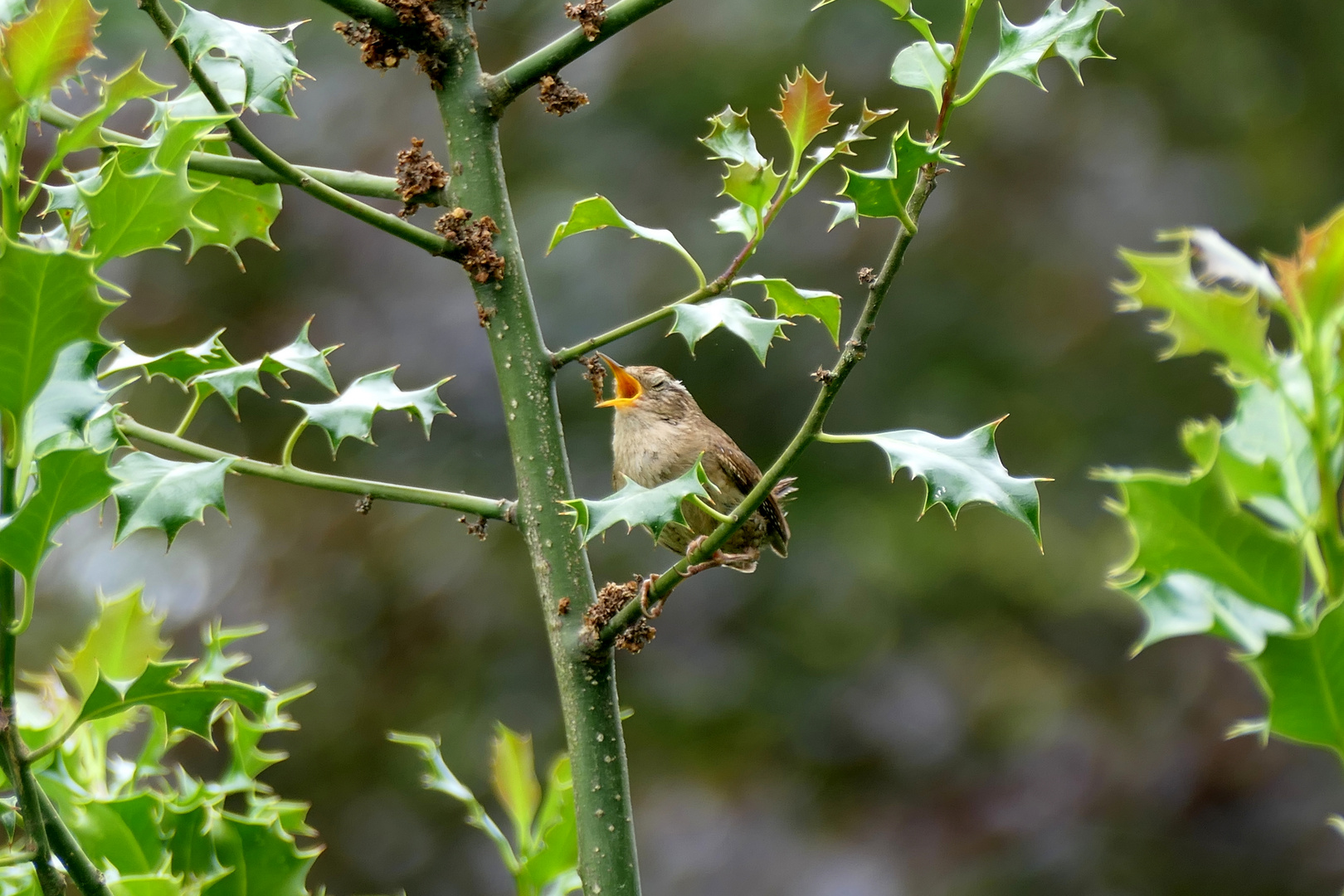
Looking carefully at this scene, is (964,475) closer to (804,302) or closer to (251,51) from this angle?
(804,302)

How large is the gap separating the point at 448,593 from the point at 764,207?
160 inches

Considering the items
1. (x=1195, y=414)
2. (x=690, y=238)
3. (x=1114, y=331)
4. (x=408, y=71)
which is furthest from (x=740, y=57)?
(x=1195, y=414)

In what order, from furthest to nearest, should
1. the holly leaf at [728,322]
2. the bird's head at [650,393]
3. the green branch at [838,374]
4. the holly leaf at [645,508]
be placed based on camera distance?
the bird's head at [650,393] < the holly leaf at [728,322] < the holly leaf at [645,508] < the green branch at [838,374]

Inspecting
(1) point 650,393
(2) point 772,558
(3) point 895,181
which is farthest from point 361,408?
(2) point 772,558

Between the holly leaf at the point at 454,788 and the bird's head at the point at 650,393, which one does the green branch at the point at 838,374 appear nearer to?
the holly leaf at the point at 454,788

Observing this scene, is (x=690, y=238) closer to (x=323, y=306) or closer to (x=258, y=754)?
(x=323, y=306)

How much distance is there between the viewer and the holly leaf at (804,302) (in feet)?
4.51

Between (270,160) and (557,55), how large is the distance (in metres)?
0.37

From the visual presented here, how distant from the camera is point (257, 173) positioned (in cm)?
146

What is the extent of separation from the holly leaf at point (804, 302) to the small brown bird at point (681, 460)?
106cm

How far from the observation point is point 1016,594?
5297mm

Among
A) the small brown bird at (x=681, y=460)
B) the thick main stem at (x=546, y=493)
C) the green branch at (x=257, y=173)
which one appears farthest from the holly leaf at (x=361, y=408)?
the small brown bird at (x=681, y=460)

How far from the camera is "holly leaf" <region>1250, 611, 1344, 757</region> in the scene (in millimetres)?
648

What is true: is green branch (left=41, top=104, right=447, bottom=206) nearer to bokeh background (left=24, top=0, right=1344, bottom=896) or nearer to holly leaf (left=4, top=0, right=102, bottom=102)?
holly leaf (left=4, top=0, right=102, bottom=102)
